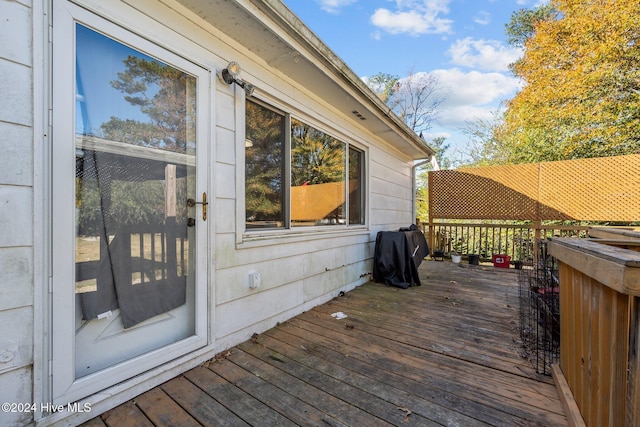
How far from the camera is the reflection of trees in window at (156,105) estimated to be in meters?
1.59

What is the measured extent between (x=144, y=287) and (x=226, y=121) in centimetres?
129

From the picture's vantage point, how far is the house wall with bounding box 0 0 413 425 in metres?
1.19

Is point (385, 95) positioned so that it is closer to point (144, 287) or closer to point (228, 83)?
point (228, 83)

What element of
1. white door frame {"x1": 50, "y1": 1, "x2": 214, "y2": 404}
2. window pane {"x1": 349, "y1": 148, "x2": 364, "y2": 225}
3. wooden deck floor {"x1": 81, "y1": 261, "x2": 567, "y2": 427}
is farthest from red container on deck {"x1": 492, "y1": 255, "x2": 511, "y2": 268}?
white door frame {"x1": 50, "y1": 1, "x2": 214, "y2": 404}

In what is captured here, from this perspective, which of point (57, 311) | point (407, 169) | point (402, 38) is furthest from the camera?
point (402, 38)

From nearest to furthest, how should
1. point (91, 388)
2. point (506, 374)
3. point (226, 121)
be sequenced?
point (91, 388), point (506, 374), point (226, 121)

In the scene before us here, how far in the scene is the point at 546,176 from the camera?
18.2ft

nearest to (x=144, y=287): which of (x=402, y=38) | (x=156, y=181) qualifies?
(x=156, y=181)

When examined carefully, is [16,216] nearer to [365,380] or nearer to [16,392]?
[16,392]

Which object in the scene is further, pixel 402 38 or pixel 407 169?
pixel 402 38

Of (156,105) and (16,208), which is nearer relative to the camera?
(16,208)

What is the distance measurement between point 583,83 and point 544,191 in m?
3.91

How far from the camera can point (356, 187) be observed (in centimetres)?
426

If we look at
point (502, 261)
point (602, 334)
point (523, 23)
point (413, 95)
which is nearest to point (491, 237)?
point (502, 261)
